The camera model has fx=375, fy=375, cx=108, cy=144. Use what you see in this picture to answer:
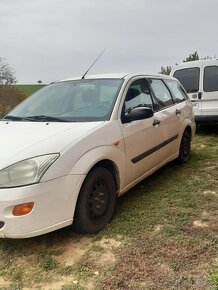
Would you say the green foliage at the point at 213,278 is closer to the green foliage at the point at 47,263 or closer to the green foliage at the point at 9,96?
the green foliage at the point at 47,263

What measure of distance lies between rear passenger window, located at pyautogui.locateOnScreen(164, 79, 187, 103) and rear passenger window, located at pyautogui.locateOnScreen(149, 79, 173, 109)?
0.25 meters

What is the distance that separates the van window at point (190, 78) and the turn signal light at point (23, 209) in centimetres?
682

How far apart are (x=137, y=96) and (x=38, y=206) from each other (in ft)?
7.08

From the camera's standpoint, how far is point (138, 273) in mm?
3010

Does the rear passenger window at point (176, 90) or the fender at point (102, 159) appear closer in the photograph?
the fender at point (102, 159)

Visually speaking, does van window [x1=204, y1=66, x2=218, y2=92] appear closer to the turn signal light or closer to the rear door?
the rear door

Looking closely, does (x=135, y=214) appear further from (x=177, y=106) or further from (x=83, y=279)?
(x=177, y=106)

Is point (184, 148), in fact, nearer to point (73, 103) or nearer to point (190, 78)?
point (73, 103)

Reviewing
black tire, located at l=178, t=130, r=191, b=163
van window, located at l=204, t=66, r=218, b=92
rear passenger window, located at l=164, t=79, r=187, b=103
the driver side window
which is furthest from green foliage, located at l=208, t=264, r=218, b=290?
van window, located at l=204, t=66, r=218, b=92

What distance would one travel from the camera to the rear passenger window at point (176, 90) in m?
6.05

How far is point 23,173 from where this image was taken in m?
3.18

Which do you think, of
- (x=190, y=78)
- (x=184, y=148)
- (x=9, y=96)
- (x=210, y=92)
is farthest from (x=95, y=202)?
(x=9, y=96)

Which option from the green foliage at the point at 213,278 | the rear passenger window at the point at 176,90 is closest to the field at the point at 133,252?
the green foliage at the point at 213,278

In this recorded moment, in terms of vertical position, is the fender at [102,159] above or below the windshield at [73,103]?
below
